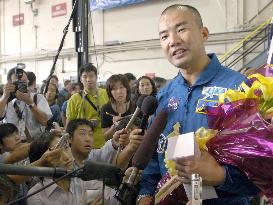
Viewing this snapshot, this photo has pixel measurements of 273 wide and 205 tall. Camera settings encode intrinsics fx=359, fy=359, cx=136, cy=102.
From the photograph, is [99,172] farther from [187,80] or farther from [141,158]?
[187,80]

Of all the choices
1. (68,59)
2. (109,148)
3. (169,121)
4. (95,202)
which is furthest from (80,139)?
(68,59)

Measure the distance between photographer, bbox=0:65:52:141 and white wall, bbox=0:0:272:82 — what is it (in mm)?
5232

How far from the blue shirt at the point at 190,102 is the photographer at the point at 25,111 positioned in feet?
6.31

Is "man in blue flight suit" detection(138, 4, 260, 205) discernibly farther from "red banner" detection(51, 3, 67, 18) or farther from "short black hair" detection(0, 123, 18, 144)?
"red banner" detection(51, 3, 67, 18)

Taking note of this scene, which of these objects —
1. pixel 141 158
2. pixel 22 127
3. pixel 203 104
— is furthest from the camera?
pixel 22 127

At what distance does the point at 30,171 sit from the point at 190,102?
68cm

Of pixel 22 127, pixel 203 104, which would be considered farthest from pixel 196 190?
pixel 22 127

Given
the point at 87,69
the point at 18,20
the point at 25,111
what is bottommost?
the point at 25,111

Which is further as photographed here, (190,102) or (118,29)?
(118,29)

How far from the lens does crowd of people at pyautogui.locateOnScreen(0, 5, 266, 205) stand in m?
1.10

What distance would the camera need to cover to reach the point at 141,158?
1095mm

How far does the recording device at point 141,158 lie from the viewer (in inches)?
38.3

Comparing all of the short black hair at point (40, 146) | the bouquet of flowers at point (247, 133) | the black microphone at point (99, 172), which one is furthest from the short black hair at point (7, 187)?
the bouquet of flowers at point (247, 133)

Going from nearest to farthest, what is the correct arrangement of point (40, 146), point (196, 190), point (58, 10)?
point (196, 190) → point (40, 146) → point (58, 10)
